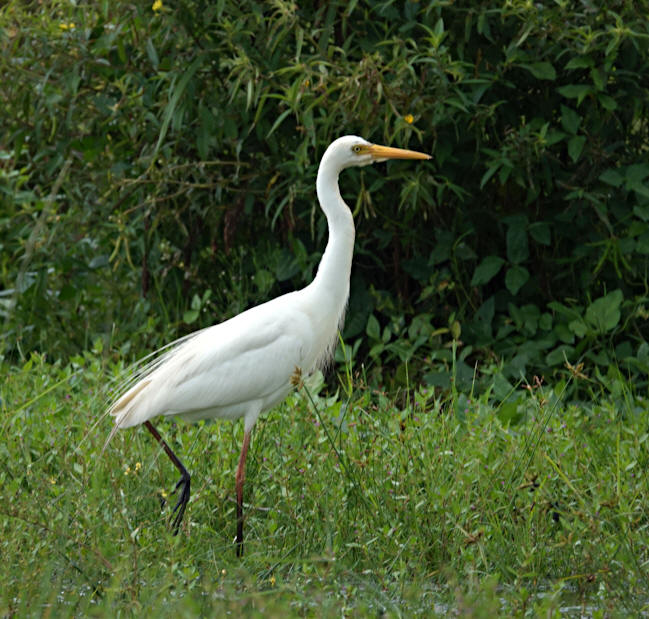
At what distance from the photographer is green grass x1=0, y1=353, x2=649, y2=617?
2.83 meters

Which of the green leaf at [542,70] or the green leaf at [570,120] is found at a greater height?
the green leaf at [542,70]

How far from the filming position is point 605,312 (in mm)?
4922

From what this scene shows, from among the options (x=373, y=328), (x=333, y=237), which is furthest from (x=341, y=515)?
(x=373, y=328)

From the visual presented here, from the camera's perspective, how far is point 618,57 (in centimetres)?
492

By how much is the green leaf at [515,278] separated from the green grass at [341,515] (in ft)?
2.09

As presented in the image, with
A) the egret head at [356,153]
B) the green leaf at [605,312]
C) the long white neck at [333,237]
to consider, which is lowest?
the green leaf at [605,312]

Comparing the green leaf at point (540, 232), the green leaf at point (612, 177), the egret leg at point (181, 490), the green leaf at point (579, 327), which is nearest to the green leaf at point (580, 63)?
the green leaf at point (612, 177)

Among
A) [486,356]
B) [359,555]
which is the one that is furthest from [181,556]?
[486,356]

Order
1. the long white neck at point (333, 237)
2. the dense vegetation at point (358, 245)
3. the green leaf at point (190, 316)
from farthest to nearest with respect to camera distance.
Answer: the green leaf at point (190, 316), the long white neck at point (333, 237), the dense vegetation at point (358, 245)

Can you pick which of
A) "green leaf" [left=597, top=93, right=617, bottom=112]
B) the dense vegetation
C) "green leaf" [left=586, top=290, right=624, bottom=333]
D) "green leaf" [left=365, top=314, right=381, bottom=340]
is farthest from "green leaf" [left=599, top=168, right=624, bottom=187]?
"green leaf" [left=365, top=314, right=381, bottom=340]

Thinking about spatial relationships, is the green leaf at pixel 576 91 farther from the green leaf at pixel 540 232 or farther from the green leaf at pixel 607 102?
the green leaf at pixel 540 232

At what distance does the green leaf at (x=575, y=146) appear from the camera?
15.5 ft

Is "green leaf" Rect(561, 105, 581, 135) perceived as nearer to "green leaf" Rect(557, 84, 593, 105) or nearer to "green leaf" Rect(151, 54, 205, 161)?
"green leaf" Rect(557, 84, 593, 105)

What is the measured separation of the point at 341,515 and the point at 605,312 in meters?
1.97
